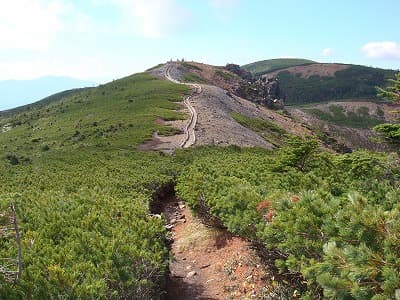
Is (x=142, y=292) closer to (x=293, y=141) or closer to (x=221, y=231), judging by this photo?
(x=221, y=231)

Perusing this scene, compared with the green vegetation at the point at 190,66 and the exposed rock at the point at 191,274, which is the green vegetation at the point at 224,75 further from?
the exposed rock at the point at 191,274

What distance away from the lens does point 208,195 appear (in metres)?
16.5

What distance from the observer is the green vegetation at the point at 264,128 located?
232ft

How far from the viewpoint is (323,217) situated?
28.7 feet

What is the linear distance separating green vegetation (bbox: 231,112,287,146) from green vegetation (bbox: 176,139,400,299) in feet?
165

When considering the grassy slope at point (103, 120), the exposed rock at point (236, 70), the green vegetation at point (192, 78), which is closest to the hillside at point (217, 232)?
the grassy slope at point (103, 120)

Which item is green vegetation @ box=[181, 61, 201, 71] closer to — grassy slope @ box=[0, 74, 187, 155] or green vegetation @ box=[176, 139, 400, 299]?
grassy slope @ box=[0, 74, 187, 155]

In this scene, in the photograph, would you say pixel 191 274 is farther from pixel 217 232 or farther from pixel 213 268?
pixel 217 232

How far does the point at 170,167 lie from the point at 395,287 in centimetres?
2828

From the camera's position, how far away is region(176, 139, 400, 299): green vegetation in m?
6.11

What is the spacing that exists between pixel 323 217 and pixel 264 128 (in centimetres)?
6971

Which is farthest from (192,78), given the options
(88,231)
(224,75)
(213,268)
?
(88,231)

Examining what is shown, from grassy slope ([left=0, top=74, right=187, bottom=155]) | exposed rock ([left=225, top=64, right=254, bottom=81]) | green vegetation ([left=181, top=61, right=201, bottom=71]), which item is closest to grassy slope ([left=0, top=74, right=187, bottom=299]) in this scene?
grassy slope ([left=0, top=74, right=187, bottom=155])

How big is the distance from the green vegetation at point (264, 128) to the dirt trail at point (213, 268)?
4955 centimetres
